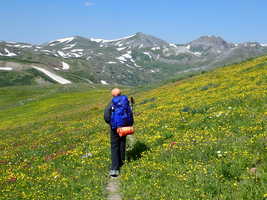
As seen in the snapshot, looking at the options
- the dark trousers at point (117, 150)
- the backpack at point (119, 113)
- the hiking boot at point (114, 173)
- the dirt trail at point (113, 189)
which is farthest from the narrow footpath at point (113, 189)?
the backpack at point (119, 113)

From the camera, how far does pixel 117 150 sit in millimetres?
14648

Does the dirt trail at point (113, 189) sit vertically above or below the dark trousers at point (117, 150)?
below

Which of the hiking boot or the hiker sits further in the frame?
the hiker

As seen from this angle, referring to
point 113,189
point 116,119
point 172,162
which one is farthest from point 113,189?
point 116,119

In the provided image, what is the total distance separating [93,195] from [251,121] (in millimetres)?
8470

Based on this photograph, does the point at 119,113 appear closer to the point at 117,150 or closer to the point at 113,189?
the point at 117,150

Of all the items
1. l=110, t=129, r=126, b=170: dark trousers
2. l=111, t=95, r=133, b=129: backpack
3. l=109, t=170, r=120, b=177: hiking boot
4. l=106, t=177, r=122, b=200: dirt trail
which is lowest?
l=106, t=177, r=122, b=200: dirt trail

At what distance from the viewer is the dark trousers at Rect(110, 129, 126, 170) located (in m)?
14.4

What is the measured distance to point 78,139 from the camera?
23438 millimetres

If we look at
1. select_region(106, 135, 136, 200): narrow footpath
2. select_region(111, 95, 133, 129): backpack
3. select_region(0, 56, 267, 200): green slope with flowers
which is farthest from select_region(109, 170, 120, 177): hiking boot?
select_region(111, 95, 133, 129): backpack

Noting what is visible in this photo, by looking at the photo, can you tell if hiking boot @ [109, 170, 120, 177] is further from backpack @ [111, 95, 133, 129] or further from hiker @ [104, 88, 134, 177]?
backpack @ [111, 95, 133, 129]

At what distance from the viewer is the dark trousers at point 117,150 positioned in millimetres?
14391

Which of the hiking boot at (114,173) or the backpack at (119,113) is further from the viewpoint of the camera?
the backpack at (119,113)

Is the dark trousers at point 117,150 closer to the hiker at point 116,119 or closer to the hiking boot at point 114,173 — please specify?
the hiker at point 116,119
